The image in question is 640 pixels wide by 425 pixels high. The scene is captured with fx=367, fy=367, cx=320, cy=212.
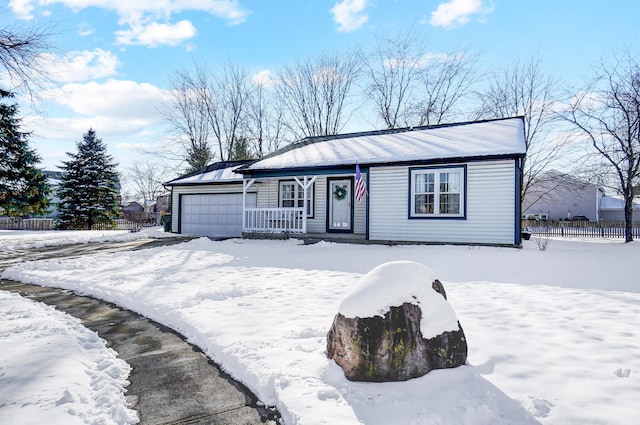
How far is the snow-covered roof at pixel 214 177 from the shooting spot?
1708cm

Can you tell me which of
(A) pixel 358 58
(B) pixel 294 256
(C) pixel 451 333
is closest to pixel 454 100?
(A) pixel 358 58

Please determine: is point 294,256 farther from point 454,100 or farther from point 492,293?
point 454,100

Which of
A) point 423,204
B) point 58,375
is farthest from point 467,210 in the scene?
point 58,375

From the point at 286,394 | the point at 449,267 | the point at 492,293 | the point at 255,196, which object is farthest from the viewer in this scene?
the point at 255,196

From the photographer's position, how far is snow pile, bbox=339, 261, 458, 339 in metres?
3.09

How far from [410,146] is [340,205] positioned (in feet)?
11.2

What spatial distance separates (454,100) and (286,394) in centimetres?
2757

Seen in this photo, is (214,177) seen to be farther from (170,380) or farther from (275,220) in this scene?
(170,380)

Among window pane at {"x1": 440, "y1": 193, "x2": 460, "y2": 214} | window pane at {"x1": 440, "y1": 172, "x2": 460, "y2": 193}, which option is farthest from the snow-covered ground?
window pane at {"x1": 440, "y1": 172, "x2": 460, "y2": 193}

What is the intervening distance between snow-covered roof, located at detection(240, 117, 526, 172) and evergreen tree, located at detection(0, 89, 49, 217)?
13.0 m

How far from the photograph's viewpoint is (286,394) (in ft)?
9.32

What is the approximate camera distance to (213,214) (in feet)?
58.3

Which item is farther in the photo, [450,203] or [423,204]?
[423,204]

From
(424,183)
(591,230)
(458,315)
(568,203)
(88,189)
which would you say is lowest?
(458,315)
